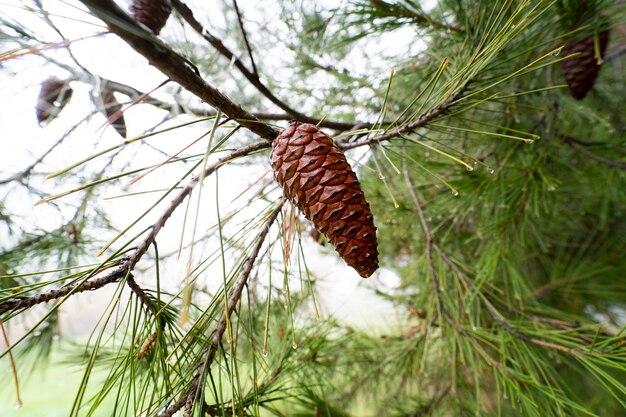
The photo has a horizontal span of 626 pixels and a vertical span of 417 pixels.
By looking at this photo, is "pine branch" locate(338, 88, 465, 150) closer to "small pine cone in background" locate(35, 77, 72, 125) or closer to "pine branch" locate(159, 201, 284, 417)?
"pine branch" locate(159, 201, 284, 417)

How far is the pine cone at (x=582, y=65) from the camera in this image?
1.70ft

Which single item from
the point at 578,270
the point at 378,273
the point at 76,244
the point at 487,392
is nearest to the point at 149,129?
the point at 76,244

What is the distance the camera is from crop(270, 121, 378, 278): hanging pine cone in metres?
0.27

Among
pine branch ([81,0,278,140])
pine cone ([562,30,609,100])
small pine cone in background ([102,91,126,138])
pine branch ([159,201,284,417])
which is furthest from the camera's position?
pine cone ([562,30,609,100])

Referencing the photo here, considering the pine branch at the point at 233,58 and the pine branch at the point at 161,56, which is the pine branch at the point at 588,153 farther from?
the pine branch at the point at 161,56

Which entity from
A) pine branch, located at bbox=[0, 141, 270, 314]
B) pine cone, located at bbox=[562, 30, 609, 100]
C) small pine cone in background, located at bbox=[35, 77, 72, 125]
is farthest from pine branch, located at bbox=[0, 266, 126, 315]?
pine cone, located at bbox=[562, 30, 609, 100]

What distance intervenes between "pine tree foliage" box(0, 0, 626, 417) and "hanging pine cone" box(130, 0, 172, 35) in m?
0.03

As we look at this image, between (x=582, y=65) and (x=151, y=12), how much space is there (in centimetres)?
52

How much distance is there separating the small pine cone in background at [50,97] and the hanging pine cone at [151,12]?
150 mm

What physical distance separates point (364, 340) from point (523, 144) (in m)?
0.47

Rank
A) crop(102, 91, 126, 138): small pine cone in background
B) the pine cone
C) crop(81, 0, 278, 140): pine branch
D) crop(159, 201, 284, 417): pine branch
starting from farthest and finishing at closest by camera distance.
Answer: the pine cone < crop(102, 91, 126, 138): small pine cone in background < crop(159, 201, 284, 417): pine branch < crop(81, 0, 278, 140): pine branch

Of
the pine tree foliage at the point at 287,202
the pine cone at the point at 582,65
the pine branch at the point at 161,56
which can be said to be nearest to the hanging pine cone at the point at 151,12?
the pine tree foliage at the point at 287,202

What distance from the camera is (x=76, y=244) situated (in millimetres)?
582

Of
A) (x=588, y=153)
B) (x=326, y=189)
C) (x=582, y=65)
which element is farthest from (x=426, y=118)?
(x=588, y=153)
